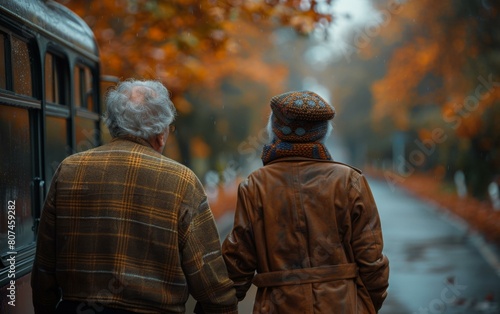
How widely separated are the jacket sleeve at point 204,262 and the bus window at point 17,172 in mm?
1229

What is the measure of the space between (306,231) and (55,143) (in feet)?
8.19

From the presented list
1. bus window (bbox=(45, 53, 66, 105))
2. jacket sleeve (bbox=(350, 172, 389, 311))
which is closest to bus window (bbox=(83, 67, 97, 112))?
bus window (bbox=(45, 53, 66, 105))

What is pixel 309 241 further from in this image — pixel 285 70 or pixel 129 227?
pixel 285 70

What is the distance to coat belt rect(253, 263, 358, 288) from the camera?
11.9ft

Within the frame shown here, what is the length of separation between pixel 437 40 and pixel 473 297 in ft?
30.6

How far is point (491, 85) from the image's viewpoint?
50.9ft

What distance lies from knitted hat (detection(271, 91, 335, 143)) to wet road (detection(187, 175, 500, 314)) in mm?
4883

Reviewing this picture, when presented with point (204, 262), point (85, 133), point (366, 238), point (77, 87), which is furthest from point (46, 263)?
point (85, 133)

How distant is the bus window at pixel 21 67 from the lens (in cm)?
442

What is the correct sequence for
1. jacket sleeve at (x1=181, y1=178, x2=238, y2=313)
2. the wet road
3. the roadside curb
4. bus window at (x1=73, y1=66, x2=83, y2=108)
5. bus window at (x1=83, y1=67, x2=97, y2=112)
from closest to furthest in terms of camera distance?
jacket sleeve at (x1=181, y1=178, x2=238, y2=313) → bus window at (x1=73, y1=66, x2=83, y2=108) → bus window at (x1=83, y1=67, x2=97, y2=112) → the wet road → the roadside curb

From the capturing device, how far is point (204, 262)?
11.3 feet

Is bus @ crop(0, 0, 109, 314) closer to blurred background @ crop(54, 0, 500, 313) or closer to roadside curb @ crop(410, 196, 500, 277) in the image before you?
blurred background @ crop(54, 0, 500, 313)

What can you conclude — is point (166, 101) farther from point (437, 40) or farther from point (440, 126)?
point (440, 126)

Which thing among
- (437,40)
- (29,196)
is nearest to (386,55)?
(437,40)
